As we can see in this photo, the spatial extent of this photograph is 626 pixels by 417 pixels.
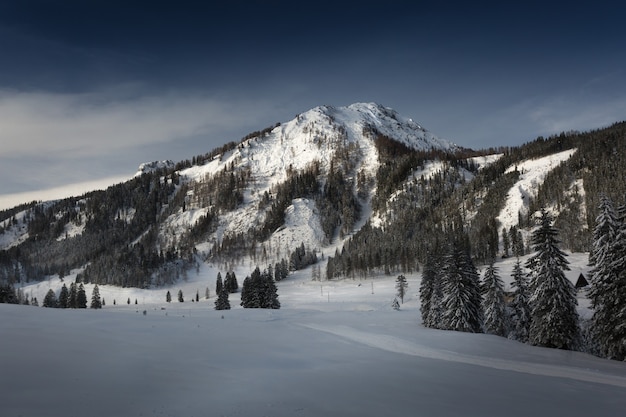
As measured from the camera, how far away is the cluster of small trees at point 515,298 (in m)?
34.2

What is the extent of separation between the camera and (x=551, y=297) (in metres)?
34.2

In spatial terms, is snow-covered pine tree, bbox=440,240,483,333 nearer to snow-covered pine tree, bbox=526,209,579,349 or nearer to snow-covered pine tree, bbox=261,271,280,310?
snow-covered pine tree, bbox=526,209,579,349

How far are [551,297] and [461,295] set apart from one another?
1312 cm

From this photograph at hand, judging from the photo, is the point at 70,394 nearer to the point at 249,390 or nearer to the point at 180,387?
the point at 180,387

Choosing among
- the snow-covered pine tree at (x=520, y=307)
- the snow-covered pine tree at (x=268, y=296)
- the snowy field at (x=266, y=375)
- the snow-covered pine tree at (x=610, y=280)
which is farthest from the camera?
the snow-covered pine tree at (x=268, y=296)

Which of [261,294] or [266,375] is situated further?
[261,294]

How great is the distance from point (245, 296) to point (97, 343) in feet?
199

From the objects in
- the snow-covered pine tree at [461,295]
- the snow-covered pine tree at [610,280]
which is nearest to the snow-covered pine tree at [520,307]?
the snow-covered pine tree at [461,295]

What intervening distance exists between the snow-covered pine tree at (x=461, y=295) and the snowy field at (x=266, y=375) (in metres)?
17.4

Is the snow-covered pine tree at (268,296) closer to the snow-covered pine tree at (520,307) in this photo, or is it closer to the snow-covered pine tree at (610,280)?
the snow-covered pine tree at (520,307)

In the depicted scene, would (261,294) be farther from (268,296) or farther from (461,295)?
(461,295)

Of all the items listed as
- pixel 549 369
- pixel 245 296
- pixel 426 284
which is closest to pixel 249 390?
pixel 549 369

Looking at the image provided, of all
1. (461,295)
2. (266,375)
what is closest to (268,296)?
(461,295)

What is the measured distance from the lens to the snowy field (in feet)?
37.3
